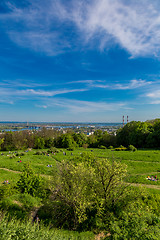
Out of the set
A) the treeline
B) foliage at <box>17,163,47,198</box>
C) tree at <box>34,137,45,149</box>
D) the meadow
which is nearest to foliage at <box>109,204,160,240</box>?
the meadow

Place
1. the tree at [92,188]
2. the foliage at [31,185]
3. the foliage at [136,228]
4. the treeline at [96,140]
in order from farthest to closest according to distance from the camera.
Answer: the treeline at [96,140], the foliage at [31,185], the tree at [92,188], the foliage at [136,228]

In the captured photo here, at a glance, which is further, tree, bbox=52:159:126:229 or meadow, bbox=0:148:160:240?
tree, bbox=52:159:126:229

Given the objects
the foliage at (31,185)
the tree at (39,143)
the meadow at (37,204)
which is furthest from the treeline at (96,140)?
the foliage at (31,185)

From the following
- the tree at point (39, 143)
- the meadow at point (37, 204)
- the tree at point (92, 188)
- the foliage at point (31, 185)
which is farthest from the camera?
the tree at point (39, 143)

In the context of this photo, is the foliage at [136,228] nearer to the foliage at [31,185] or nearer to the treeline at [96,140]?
the foliage at [31,185]

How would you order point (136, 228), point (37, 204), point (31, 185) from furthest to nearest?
point (31, 185)
point (37, 204)
point (136, 228)

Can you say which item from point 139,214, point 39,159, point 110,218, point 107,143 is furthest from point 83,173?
point 107,143

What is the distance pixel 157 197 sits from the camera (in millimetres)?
12281

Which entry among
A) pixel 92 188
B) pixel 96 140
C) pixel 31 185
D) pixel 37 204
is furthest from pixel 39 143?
pixel 92 188

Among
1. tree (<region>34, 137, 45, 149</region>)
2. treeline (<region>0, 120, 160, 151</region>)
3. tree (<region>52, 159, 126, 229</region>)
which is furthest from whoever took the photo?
tree (<region>34, 137, 45, 149</region>)

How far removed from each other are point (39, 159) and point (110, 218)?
67.7ft

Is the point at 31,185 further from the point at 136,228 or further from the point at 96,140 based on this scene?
the point at 96,140

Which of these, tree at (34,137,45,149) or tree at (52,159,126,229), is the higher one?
tree at (52,159,126,229)

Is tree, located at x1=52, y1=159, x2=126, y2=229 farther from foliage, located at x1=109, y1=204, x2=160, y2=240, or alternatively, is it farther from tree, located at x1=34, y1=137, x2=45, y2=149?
tree, located at x1=34, y1=137, x2=45, y2=149
